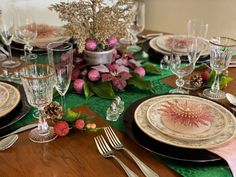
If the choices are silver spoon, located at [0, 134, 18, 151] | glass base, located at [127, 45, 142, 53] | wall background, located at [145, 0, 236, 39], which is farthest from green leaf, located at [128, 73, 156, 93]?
wall background, located at [145, 0, 236, 39]

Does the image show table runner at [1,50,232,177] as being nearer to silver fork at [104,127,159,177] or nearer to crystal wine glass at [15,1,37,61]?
silver fork at [104,127,159,177]

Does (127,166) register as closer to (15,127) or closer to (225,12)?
(15,127)

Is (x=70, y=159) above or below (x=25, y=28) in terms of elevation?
below

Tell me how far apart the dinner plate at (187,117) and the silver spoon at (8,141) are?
37cm

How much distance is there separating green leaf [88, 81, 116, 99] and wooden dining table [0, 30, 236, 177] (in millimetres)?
227

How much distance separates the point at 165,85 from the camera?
1.25 m

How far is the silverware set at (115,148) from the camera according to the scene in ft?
2.53

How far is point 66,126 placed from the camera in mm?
908

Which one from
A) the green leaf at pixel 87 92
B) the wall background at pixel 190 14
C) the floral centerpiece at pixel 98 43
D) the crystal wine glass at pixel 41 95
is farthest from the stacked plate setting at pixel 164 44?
the wall background at pixel 190 14

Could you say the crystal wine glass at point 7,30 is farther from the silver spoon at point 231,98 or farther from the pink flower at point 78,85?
the silver spoon at point 231,98

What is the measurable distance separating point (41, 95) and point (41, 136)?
116mm

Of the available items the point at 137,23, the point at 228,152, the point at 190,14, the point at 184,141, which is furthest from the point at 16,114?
the point at 190,14

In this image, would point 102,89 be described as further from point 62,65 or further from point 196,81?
point 196,81

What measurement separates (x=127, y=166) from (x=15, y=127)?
0.37 meters
